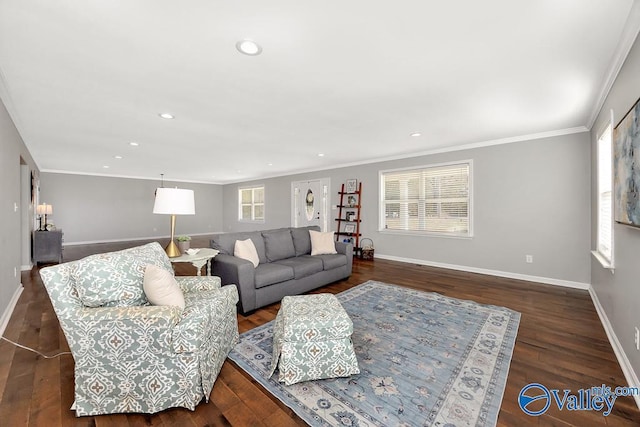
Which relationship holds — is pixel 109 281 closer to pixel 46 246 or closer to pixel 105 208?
pixel 46 246

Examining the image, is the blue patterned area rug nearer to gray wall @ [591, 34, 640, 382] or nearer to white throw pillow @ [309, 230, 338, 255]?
gray wall @ [591, 34, 640, 382]

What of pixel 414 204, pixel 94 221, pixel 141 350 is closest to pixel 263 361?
pixel 141 350

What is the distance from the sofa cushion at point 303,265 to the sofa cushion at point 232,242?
0.27m

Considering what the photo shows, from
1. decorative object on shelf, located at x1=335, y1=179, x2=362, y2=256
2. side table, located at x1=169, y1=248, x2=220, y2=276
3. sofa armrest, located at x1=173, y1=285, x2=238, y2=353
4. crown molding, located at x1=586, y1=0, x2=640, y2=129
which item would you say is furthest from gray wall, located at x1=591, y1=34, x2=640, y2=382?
decorative object on shelf, located at x1=335, y1=179, x2=362, y2=256

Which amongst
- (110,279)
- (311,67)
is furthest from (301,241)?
(110,279)

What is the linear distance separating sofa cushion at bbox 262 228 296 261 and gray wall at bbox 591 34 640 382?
3.38 m

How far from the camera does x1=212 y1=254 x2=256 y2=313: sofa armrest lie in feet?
9.37

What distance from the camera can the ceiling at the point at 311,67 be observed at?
1.58 meters

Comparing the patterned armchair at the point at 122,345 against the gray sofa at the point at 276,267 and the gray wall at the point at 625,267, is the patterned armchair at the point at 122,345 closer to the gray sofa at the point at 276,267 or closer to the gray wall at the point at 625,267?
the gray sofa at the point at 276,267

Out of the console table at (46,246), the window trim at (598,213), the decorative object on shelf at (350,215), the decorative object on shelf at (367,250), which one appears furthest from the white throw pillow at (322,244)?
the console table at (46,246)

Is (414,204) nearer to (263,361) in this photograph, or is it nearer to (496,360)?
(496,360)

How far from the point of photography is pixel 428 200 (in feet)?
17.4

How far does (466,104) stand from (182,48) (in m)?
2.77

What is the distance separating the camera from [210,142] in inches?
181
